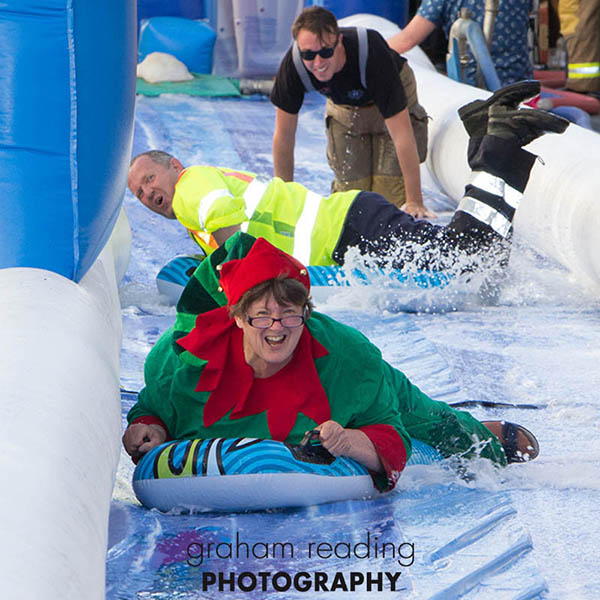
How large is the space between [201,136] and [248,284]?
374 centimetres

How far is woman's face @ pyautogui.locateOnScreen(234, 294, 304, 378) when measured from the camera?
1.69 m

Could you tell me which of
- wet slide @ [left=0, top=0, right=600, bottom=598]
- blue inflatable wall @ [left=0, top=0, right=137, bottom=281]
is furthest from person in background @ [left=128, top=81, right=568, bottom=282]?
blue inflatable wall @ [left=0, top=0, right=137, bottom=281]

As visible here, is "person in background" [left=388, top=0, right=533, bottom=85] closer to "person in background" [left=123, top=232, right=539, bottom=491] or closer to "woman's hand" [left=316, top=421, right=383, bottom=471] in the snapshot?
"person in background" [left=123, top=232, right=539, bottom=491]

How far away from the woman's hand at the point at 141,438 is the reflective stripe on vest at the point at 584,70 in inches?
205

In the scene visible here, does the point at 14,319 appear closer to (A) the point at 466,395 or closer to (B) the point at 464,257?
(A) the point at 466,395

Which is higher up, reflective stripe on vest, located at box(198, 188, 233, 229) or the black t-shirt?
the black t-shirt

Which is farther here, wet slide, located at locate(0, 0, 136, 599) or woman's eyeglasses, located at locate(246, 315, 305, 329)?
woman's eyeglasses, located at locate(246, 315, 305, 329)

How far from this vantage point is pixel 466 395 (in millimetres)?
2299

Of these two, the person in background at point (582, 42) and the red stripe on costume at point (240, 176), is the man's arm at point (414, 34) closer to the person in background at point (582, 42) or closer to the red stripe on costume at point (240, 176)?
the person in background at point (582, 42)

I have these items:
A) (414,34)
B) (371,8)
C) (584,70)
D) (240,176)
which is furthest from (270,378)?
(584,70)

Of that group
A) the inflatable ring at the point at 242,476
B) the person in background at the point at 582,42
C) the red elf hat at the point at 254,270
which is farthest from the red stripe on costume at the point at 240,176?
the person in background at the point at 582,42

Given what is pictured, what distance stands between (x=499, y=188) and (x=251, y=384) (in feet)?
5.00

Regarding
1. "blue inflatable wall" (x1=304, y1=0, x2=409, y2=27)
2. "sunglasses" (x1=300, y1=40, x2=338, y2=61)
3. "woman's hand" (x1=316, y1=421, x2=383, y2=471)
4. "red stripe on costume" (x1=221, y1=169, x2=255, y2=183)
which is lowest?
"woman's hand" (x1=316, y1=421, x2=383, y2=471)

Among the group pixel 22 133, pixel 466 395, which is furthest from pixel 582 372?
pixel 22 133
